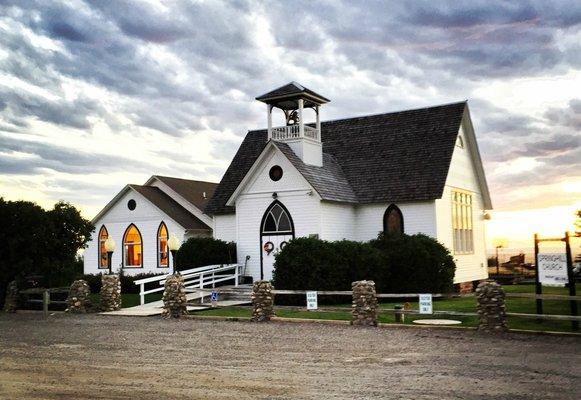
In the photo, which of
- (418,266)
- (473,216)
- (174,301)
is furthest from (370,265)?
(473,216)

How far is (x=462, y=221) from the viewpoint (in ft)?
112

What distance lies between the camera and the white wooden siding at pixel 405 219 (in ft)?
101

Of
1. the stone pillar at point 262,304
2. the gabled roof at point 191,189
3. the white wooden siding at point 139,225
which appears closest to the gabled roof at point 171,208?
the white wooden siding at point 139,225

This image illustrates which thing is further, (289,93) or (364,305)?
(289,93)

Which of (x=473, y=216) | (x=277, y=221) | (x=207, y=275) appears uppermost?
(x=473, y=216)

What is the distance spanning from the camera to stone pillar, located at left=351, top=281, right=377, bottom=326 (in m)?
20.2

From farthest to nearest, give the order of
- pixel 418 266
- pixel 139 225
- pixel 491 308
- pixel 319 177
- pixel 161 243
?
pixel 139 225, pixel 161 243, pixel 319 177, pixel 418 266, pixel 491 308

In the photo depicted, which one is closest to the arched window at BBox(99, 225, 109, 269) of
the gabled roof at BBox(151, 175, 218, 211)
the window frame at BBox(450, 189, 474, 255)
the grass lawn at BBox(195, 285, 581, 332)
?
the gabled roof at BBox(151, 175, 218, 211)

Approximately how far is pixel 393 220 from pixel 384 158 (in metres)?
3.40

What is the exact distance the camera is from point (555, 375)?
1202cm

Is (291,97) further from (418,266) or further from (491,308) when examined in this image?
(491,308)

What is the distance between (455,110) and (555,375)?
2307 cm

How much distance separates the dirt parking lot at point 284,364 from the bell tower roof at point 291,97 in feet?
47.6

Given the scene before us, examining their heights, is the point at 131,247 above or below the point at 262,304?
above
